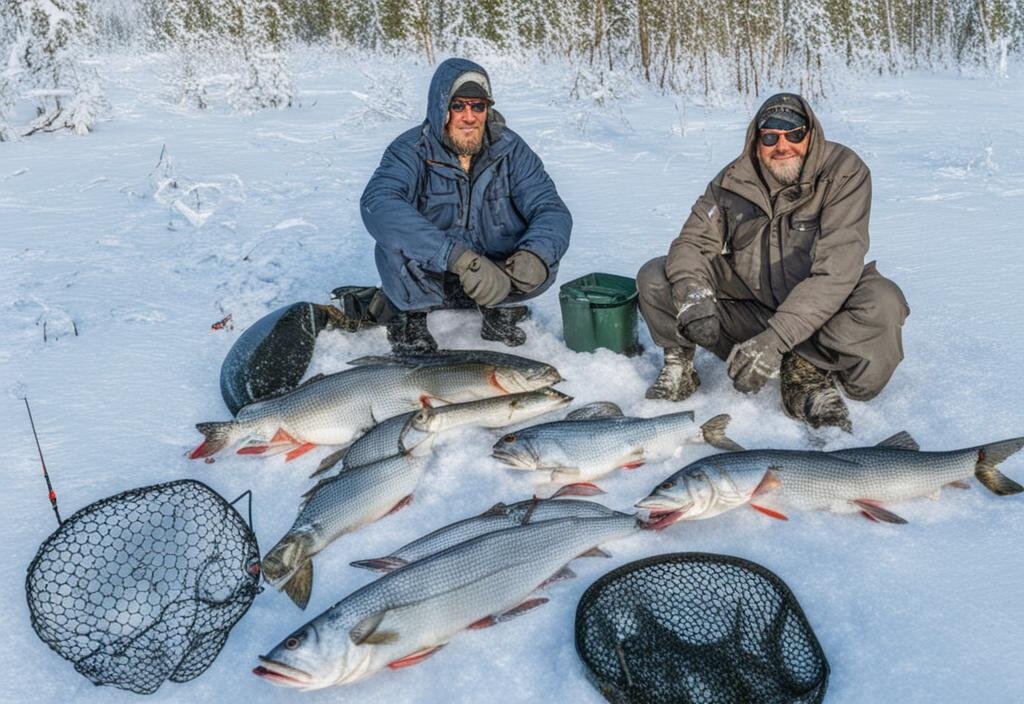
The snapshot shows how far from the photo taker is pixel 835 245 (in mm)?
3004

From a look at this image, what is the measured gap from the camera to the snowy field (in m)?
2.01

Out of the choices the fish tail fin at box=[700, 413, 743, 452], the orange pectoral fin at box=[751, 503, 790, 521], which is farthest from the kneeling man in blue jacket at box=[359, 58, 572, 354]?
the orange pectoral fin at box=[751, 503, 790, 521]

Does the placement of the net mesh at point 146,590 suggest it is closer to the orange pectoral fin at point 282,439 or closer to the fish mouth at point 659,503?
the orange pectoral fin at point 282,439

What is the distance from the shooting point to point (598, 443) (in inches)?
108

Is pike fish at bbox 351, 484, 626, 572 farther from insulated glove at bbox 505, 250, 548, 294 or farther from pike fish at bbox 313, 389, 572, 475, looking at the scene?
insulated glove at bbox 505, 250, 548, 294

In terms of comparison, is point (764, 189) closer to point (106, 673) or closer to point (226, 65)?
point (106, 673)

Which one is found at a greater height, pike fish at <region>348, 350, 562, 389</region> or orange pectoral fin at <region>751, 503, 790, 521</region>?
pike fish at <region>348, 350, 562, 389</region>

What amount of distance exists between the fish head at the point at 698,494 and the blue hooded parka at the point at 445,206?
4.88 feet

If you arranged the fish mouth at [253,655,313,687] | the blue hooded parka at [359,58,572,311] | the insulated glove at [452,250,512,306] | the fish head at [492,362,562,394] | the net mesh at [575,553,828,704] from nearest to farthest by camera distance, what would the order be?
the fish mouth at [253,655,313,687] < the net mesh at [575,553,828,704] < the fish head at [492,362,562,394] < the insulated glove at [452,250,512,306] < the blue hooded parka at [359,58,572,311]

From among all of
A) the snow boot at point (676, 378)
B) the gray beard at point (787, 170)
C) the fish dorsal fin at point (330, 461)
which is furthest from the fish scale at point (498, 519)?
the gray beard at point (787, 170)

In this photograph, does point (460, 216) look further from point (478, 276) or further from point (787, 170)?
point (787, 170)

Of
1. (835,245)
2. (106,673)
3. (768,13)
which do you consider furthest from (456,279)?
(768,13)

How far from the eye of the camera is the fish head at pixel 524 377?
319cm

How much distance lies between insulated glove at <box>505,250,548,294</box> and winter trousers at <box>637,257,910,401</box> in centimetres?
48
